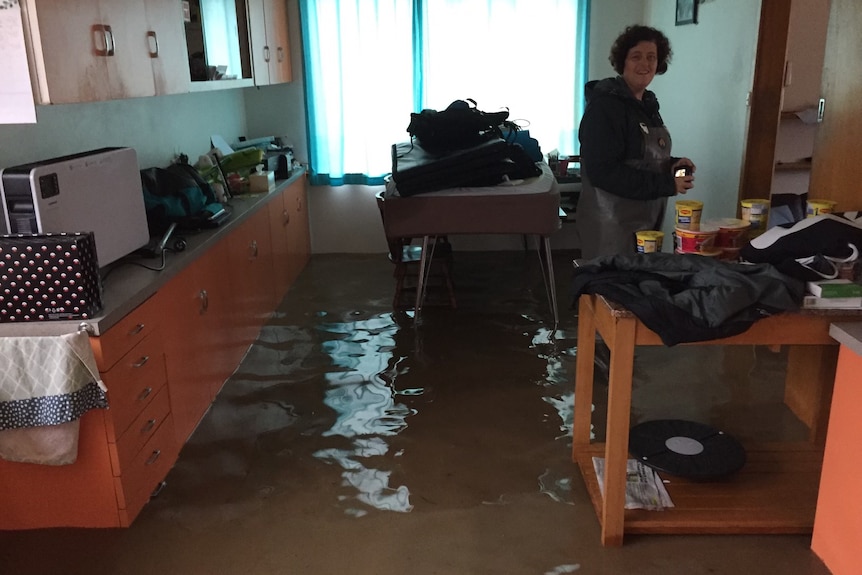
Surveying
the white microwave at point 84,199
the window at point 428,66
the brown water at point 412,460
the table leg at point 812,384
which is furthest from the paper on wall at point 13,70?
the window at point 428,66

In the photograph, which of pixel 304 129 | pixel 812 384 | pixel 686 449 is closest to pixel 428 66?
pixel 304 129

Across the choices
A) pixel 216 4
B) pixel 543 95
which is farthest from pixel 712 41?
pixel 216 4

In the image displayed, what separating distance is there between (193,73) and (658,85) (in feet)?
9.93

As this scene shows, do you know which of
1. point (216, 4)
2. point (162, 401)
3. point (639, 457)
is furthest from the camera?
point (216, 4)

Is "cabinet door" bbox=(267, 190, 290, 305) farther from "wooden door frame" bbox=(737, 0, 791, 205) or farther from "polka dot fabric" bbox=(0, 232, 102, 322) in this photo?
"wooden door frame" bbox=(737, 0, 791, 205)

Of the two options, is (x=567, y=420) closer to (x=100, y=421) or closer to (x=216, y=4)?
(x=100, y=421)

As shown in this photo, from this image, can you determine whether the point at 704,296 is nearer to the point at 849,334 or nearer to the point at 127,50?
the point at 849,334

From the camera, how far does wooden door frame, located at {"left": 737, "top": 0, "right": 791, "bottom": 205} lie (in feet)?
10.3

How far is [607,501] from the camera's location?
201 centimetres

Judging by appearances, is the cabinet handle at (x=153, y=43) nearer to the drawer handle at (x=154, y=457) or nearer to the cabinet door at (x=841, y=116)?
the drawer handle at (x=154, y=457)

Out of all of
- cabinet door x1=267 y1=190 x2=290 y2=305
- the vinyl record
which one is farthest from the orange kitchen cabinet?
cabinet door x1=267 y1=190 x2=290 y2=305

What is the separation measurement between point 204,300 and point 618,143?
177cm

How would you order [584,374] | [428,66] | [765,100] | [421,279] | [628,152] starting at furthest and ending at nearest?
1. [428,66]
2. [421,279]
3. [765,100]
4. [628,152]
5. [584,374]

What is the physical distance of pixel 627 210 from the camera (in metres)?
2.91
